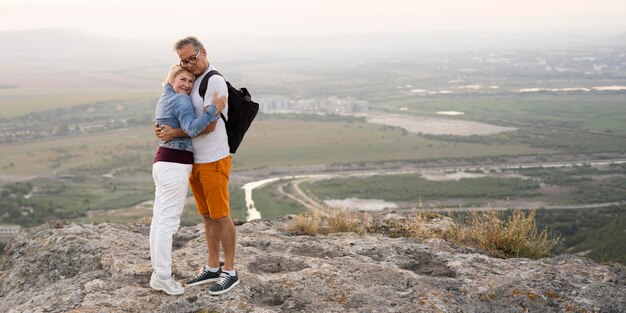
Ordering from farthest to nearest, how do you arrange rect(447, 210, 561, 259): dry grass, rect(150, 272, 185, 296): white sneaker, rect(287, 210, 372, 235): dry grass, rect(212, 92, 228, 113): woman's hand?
rect(287, 210, 372, 235): dry grass < rect(447, 210, 561, 259): dry grass < rect(150, 272, 185, 296): white sneaker < rect(212, 92, 228, 113): woman's hand

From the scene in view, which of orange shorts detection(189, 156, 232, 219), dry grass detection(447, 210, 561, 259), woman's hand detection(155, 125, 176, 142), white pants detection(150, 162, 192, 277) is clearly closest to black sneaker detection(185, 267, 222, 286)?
white pants detection(150, 162, 192, 277)

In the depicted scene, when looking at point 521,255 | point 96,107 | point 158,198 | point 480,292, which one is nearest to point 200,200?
point 158,198

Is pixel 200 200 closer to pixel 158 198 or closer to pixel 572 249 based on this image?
pixel 158 198

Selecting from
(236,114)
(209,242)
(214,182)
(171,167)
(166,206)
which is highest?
(236,114)

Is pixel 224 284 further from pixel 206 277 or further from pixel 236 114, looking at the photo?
pixel 236 114

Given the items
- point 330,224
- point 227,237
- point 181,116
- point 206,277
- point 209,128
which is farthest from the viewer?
point 330,224

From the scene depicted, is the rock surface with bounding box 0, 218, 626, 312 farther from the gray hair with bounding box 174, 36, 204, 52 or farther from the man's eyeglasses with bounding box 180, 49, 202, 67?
the gray hair with bounding box 174, 36, 204, 52

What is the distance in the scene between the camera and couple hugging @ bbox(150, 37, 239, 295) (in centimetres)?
501

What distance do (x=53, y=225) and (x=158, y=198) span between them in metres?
3.29

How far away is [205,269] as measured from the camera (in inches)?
220

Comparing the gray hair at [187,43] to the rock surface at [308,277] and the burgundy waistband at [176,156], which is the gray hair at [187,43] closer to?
the burgundy waistband at [176,156]

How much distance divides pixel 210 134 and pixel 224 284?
1347mm

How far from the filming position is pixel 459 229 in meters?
7.70

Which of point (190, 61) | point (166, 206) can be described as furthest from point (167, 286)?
point (190, 61)
